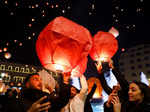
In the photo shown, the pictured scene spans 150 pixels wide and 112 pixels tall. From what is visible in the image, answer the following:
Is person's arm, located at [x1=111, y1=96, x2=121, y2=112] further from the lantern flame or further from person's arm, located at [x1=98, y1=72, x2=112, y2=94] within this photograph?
the lantern flame

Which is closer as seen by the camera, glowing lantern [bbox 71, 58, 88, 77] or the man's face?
the man's face

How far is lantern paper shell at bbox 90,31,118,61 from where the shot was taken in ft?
16.4

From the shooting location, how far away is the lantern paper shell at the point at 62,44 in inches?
147

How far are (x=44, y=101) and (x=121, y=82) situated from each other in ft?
6.67

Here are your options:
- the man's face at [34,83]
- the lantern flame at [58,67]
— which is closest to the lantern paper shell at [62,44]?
the lantern flame at [58,67]

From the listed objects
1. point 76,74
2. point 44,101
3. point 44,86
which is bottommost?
point 44,101

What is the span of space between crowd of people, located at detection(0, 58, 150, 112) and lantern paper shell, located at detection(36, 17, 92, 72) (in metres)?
0.47

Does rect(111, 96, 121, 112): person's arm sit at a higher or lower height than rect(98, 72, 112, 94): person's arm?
lower

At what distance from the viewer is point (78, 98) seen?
3268 millimetres

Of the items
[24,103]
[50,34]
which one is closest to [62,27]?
[50,34]

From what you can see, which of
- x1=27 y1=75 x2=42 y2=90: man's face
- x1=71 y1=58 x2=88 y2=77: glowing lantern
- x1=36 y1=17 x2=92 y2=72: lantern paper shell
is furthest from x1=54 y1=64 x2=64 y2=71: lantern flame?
x1=27 y1=75 x2=42 y2=90: man's face

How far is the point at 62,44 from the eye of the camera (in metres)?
3.74

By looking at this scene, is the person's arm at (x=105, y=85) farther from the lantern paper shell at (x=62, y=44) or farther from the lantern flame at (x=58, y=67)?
the lantern flame at (x=58, y=67)

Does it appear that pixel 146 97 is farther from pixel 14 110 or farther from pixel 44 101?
pixel 14 110
